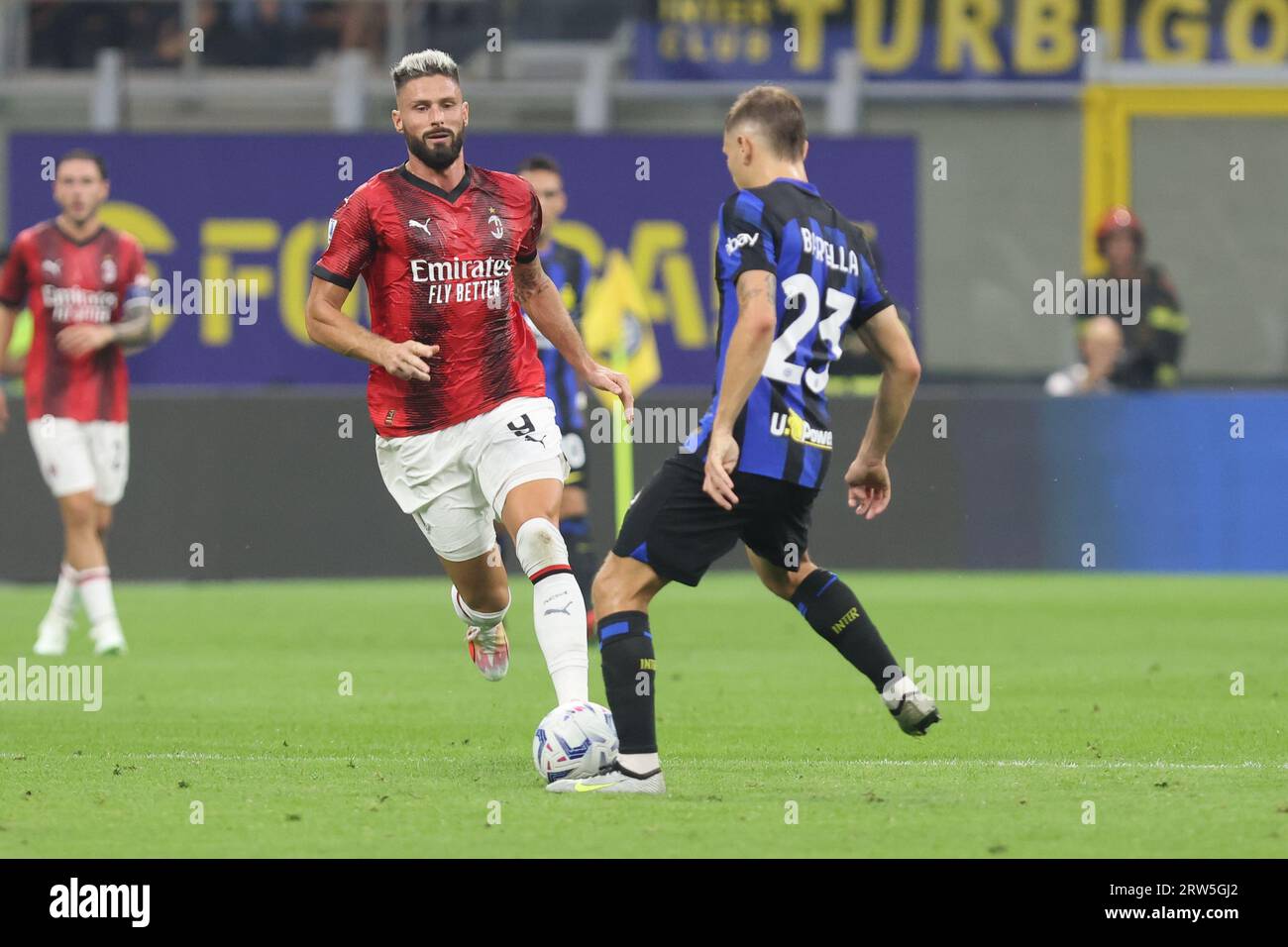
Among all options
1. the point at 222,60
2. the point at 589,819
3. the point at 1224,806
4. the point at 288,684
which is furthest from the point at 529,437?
the point at 222,60

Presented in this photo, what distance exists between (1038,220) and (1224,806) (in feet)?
62.9

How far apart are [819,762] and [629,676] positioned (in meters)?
1.23

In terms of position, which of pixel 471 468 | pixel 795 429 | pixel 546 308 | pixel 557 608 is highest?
pixel 546 308

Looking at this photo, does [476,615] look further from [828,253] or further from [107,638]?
[107,638]

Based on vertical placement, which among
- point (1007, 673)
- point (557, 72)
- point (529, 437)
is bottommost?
point (1007, 673)

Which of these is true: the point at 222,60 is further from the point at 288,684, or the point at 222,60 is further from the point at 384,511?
the point at 288,684

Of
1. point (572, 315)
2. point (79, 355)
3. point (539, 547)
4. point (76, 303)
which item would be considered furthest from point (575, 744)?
point (76, 303)

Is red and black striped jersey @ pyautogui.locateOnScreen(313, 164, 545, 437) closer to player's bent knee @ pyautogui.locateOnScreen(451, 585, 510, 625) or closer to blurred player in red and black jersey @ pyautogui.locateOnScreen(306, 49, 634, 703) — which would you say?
blurred player in red and black jersey @ pyautogui.locateOnScreen(306, 49, 634, 703)

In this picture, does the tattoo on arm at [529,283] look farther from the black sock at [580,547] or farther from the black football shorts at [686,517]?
the black sock at [580,547]

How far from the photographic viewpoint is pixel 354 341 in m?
8.05

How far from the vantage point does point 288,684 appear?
37.2 feet

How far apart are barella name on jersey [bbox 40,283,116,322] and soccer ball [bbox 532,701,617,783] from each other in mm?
5882

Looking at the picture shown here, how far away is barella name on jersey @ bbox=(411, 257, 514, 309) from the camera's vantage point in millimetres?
8375

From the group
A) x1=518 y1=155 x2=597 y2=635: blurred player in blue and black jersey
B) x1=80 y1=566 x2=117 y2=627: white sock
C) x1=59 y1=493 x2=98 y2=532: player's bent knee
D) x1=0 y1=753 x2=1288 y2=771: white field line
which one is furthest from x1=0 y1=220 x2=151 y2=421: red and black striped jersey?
x1=0 y1=753 x2=1288 y2=771: white field line
